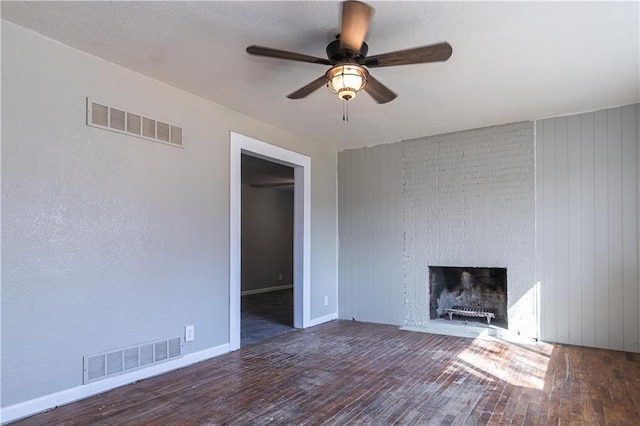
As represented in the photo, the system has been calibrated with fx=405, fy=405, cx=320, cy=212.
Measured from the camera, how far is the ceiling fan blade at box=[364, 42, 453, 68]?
2257 mm

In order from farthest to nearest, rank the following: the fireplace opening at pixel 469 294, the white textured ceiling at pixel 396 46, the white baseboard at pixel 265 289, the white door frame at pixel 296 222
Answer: the white baseboard at pixel 265 289 → the fireplace opening at pixel 469 294 → the white door frame at pixel 296 222 → the white textured ceiling at pixel 396 46

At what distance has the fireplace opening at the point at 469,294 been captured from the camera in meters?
4.96

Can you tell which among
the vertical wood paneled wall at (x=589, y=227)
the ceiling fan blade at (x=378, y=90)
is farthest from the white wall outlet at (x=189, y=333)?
the vertical wood paneled wall at (x=589, y=227)

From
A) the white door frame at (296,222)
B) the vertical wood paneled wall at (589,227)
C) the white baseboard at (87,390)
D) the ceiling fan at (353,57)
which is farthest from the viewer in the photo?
the white door frame at (296,222)

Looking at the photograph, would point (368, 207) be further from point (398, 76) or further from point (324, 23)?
point (324, 23)

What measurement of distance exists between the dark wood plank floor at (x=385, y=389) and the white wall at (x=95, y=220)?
0.41 m

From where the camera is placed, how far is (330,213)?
18.8ft

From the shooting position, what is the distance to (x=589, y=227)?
4.16 metres

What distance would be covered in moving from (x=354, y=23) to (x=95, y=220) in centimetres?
226

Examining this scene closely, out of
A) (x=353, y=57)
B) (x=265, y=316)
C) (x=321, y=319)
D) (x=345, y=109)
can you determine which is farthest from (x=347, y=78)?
(x=265, y=316)

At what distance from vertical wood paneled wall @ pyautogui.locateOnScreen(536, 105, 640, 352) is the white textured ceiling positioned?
0.32m

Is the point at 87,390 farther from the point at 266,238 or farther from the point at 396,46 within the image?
the point at 266,238

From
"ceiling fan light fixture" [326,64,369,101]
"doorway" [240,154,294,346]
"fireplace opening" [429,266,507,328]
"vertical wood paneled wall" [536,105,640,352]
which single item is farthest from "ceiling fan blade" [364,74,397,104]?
"doorway" [240,154,294,346]

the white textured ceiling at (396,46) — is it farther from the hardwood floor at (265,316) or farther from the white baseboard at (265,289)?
the white baseboard at (265,289)
